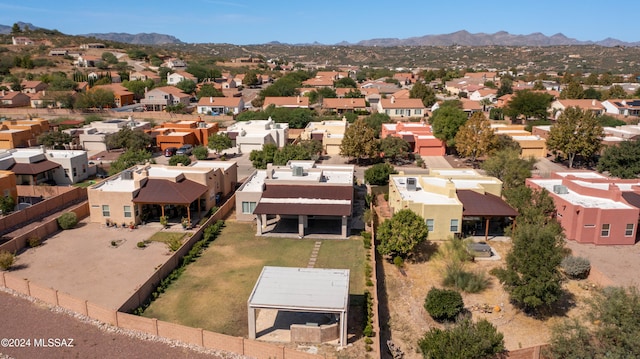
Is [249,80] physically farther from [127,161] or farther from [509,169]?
[509,169]

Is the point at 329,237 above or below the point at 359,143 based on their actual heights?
below

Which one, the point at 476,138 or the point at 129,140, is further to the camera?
the point at 129,140

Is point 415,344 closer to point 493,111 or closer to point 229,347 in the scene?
point 229,347

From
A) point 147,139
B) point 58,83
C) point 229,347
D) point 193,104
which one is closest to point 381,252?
point 229,347

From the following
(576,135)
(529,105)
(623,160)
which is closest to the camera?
(623,160)

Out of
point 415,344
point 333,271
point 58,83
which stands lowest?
point 415,344

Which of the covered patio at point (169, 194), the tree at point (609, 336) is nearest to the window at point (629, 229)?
the tree at point (609, 336)

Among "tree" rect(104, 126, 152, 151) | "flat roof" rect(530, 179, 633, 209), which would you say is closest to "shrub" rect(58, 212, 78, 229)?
"tree" rect(104, 126, 152, 151)

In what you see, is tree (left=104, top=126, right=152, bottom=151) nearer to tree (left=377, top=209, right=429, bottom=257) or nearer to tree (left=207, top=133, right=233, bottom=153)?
tree (left=207, top=133, right=233, bottom=153)

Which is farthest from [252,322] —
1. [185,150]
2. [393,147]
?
[185,150]
